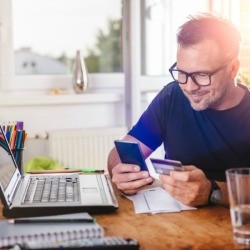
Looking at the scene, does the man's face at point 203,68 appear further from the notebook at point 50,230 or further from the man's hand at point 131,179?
the notebook at point 50,230

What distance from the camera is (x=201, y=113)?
1927mm

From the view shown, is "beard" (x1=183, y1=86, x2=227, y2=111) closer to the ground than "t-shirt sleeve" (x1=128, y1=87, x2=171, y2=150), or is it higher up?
higher up

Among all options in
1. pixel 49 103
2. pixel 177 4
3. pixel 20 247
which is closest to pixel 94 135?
pixel 49 103

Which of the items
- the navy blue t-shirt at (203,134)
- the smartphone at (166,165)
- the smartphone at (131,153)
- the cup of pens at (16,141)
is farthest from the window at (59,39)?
the smartphone at (166,165)

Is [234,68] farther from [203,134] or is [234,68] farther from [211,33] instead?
[203,134]

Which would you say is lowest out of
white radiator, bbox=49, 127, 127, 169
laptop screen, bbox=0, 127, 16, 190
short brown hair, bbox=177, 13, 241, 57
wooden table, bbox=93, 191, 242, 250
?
white radiator, bbox=49, 127, 127, 169

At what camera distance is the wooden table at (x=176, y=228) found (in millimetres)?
1134

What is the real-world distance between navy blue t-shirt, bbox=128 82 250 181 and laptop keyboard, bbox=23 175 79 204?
436mm

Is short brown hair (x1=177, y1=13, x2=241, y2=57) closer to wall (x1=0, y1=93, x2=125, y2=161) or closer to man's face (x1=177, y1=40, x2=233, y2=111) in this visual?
man's face (x1=177, y1=40, x2=233, y2=111)

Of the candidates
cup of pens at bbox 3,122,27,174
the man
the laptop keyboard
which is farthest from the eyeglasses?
cup of pens at bbox 3,122,27,174

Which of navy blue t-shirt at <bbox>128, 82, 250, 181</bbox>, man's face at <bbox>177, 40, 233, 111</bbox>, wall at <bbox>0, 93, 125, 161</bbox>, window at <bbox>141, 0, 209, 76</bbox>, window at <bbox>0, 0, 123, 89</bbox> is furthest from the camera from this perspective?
window at <bbox>141, 0, 209, 76</bbox>

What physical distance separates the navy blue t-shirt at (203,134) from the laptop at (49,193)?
350mm

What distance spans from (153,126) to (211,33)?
44 cm

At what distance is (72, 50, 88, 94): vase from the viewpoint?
135 inches
